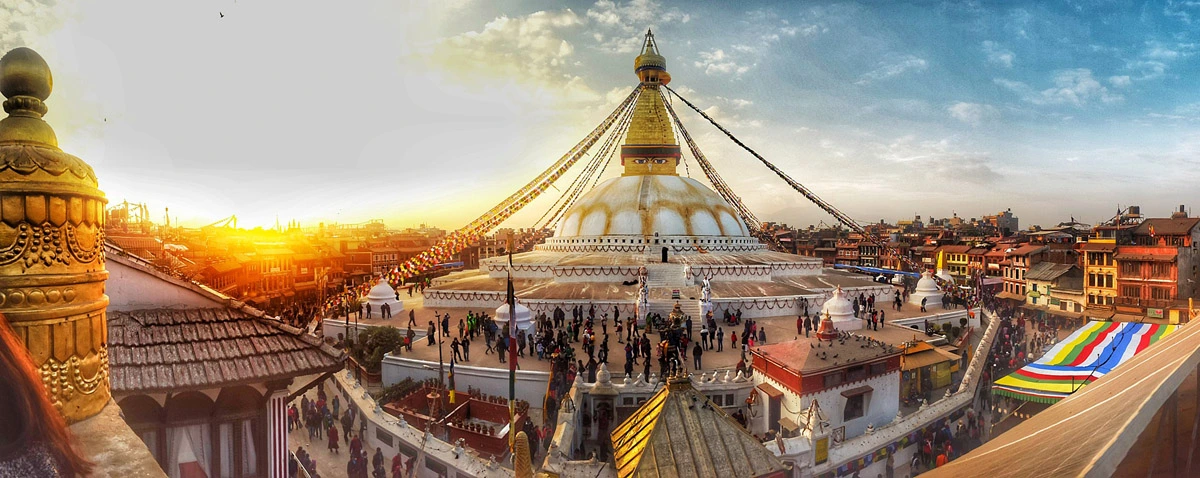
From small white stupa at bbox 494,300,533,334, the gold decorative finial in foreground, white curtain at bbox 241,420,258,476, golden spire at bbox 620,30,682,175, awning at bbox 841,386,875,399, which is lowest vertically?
awning at bbox 841,386,875,399

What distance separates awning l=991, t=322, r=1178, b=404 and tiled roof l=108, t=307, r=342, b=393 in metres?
9.96

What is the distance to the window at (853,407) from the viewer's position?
8406mm

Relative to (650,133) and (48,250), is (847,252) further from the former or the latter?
(48,250)

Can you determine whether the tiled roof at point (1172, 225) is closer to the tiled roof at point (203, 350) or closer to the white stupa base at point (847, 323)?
the white stupa base at point (847, 323)

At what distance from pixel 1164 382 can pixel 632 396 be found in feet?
24.9

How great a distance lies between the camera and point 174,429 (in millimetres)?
3443

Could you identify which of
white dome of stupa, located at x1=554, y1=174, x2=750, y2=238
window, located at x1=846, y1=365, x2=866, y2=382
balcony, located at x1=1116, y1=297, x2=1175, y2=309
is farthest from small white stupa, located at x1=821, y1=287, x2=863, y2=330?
balcony, located at x1=1116, y1=297, x2=1175, y2=309

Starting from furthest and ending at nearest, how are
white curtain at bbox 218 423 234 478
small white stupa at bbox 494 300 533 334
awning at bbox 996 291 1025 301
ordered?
1. awning at bbox 996 291 1025 301
2. small white stupa at bbox 494 300 533 334
3. white curtain at bbox 218 423 234 478

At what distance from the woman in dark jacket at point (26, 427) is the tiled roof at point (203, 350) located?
2.43 metres

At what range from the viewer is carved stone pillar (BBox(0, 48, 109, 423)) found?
1532 mm

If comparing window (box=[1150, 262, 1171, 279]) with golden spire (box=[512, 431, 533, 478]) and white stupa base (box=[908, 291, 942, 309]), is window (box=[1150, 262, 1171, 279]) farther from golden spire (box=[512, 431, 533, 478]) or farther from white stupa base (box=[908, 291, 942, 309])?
golden spire (box=[512, 431, 533, 478])

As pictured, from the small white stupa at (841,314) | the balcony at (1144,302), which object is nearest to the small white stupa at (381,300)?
the small white stupa at (841,314)

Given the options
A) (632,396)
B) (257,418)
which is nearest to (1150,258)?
(632,396)

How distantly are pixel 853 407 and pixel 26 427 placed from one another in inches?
373
